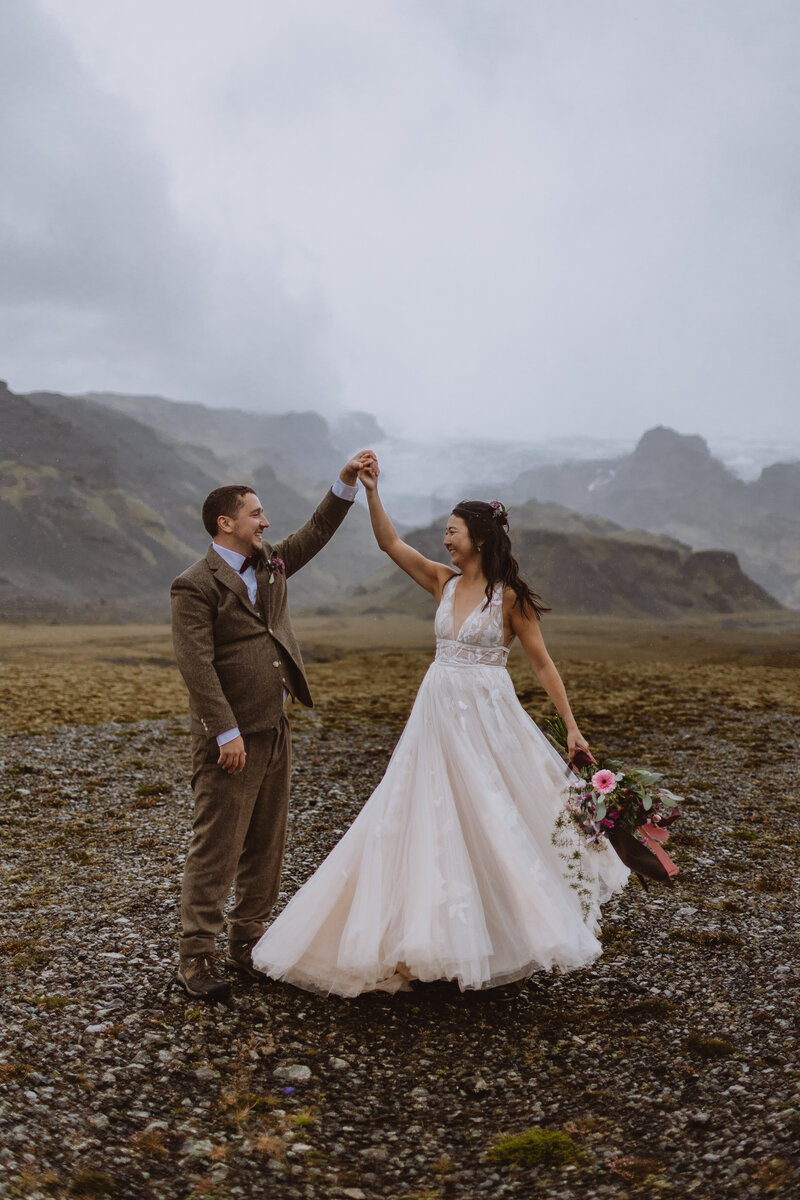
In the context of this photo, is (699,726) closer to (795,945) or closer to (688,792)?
(688,792)

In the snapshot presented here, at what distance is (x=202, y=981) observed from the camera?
4.89m

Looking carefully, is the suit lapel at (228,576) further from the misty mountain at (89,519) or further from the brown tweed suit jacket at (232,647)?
the misty mountain at (89,519)

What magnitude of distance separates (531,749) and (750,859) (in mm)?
4373

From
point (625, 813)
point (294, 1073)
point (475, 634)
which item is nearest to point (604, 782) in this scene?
point (625, 813)

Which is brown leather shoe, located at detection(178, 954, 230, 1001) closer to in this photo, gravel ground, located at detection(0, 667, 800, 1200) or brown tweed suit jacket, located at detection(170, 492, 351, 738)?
gravel ground, located at detection(0, 667, 800, 1200)

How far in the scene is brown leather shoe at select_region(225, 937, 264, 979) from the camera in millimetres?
5215

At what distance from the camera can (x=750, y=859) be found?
822cm

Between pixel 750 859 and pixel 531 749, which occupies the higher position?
pixel 531 749

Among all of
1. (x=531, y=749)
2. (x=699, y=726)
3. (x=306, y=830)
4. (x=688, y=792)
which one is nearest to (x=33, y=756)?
(x=306, y=830)

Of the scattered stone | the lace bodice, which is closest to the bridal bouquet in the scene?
the lace bodice

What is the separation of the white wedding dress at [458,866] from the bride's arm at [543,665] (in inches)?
6.0

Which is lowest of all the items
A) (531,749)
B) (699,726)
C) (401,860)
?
(699,726)

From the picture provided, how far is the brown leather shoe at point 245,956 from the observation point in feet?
17.1

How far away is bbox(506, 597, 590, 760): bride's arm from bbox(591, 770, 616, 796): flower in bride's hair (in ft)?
0.92
